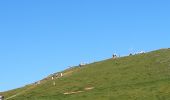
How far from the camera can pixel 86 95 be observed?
124 m

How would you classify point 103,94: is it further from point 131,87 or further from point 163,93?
point 163,93

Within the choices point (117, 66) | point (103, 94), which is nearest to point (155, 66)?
point (117, 66)

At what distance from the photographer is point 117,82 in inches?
5413

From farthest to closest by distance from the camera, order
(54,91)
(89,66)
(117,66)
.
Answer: (89,66) < (117,66) < (54,91)

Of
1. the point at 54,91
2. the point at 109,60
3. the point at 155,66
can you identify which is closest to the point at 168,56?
the point at 155,66

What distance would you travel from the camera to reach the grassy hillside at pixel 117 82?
120 m

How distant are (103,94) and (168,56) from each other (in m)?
42.4

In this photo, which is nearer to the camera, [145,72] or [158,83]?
[158,83]

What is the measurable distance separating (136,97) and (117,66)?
156ft

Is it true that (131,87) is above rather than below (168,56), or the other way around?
below

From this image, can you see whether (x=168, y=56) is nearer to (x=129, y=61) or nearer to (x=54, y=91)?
(x=129, y=61)

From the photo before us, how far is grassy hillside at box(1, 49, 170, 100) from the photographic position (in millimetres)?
119562

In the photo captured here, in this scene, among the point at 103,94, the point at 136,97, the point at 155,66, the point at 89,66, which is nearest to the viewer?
the point at 136,97

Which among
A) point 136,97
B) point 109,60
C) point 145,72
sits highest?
point 109,60
